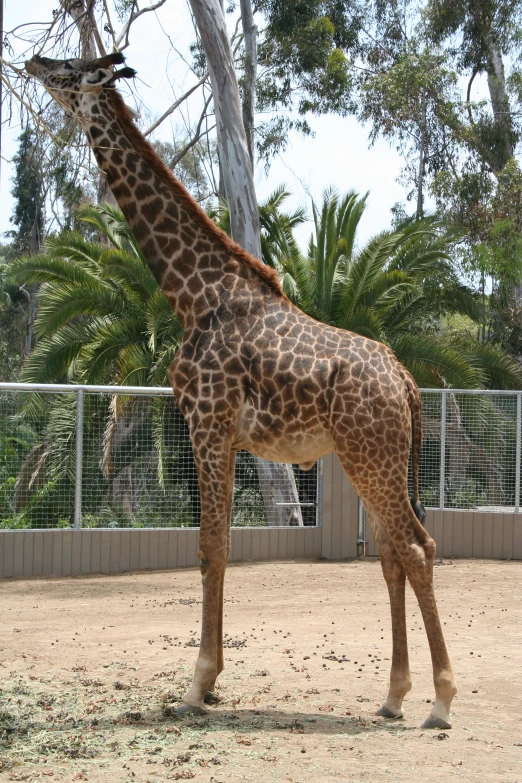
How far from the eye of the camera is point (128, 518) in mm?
11562

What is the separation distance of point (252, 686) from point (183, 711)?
2.67 ft

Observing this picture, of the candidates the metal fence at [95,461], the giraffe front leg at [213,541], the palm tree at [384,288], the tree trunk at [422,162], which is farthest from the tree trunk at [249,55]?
the giraffe front leg at [213,541]

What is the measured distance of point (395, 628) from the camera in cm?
555

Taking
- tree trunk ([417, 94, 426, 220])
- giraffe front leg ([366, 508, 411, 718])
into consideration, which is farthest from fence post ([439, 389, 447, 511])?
tree trunk ([417, 94, 426, 220])

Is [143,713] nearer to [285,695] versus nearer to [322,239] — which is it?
[285,695]

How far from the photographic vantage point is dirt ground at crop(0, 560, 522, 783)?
4465 mm

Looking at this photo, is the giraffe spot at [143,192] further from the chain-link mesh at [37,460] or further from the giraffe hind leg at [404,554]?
the chain-link mesh at [37,460]

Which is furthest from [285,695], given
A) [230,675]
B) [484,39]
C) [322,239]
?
[484,39]

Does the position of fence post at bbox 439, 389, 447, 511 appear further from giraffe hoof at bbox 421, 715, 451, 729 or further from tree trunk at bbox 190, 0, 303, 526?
giraffe hoof at bbox 421, 715, 451, 729

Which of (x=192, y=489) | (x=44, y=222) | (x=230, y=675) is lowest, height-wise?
(x=230, y=675)

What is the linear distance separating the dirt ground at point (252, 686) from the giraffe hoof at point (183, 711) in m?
0.07

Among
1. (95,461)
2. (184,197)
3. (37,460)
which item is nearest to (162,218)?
(184,197)

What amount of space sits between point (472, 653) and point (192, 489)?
561 cm

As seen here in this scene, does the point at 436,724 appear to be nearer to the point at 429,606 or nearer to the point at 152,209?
the point at 429,606
